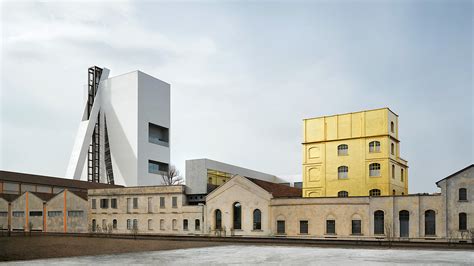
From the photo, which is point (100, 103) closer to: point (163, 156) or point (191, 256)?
point (163, 156)

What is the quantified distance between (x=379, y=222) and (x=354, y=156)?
9638mm

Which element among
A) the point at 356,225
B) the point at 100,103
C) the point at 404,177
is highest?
the point at 100,103

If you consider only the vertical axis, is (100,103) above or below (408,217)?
above

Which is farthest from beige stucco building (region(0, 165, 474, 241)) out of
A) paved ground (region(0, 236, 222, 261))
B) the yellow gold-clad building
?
paved ground (region(0, 236, 222, 261))

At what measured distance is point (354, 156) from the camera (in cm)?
5034

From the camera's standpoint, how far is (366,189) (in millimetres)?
48938

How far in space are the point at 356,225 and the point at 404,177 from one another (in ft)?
42.8

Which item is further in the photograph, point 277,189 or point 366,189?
point 277,189

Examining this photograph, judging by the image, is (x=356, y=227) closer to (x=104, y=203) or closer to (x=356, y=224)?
(x=356, y=224)

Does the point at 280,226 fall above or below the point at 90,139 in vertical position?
below

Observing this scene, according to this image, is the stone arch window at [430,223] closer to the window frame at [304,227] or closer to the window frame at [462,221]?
the window frame at [462,221]

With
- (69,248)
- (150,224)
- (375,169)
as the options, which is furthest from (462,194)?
(150,224)

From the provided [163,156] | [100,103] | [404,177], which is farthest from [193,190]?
[100,103]

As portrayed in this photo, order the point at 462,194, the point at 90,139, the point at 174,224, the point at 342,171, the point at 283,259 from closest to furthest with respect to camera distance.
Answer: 1. the point at 283,259
2. the point at 462,194
3. the point at 342,171
4. the point at 174,224
5. the point at 90,139
